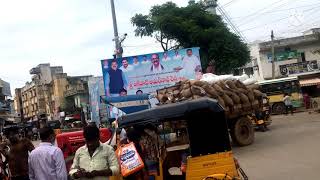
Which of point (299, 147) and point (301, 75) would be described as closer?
point (299, 147)

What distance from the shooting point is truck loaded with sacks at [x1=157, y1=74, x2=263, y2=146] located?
17125mm

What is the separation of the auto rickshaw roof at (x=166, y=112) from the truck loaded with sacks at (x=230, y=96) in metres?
8.76

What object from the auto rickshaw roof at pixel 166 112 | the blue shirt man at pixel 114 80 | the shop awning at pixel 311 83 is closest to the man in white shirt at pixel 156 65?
Answer: the blue shirt man at pixel 114 80

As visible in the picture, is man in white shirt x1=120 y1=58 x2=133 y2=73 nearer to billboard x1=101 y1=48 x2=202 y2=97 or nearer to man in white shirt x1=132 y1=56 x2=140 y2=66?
billboard x1=101 y1=48 x2=202 y2=97

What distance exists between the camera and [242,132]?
736 inches

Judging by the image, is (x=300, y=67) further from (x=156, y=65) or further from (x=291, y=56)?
(x=156, y=65)

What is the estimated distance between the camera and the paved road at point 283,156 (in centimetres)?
1163

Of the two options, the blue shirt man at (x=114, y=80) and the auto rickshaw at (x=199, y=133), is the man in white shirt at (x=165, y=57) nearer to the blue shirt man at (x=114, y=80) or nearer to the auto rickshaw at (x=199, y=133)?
the blue shirt man at (x=114, y=80)

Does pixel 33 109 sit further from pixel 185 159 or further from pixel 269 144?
pixel 185 159

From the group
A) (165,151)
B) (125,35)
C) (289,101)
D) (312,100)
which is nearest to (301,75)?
(312,100)

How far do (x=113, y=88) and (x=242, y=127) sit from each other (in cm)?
815

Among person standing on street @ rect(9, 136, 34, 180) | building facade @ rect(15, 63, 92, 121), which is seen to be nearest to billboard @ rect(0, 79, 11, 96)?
building facade @ rect(15, 63, 92, 121)

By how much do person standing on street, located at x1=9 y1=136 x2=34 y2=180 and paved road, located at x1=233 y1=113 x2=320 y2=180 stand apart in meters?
5.22

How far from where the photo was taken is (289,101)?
35969mm
